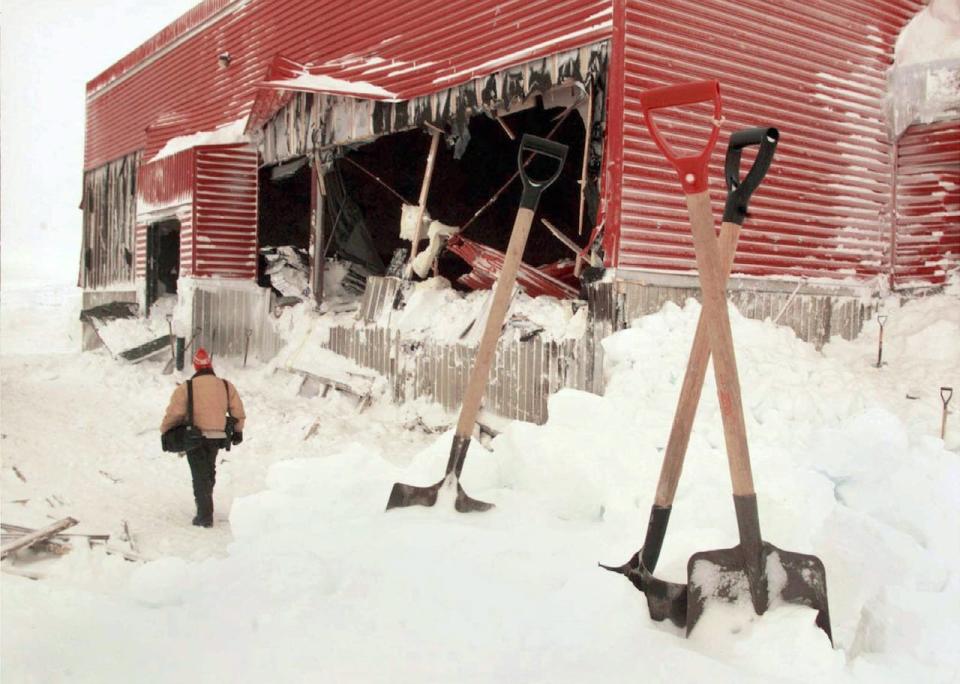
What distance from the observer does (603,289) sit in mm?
7938

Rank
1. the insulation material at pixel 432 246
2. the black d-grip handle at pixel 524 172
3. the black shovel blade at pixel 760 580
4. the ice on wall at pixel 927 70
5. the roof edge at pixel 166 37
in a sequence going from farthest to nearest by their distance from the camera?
the roof edge at pixel 166 37, the insulation material at pixel 432 246, the ice on wall at pixel 927 70, the black d-grip handle at pixel 524 172, the black shovel blade at pixel 760 580

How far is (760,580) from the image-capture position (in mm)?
2873

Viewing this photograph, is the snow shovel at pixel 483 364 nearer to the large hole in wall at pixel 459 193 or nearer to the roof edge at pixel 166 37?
the large hole in wall at pixel 459 193

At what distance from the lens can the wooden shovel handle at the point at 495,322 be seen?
13.1ft

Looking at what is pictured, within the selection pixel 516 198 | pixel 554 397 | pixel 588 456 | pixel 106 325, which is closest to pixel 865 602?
pixel 588 456

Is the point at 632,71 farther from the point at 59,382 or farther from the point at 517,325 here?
the point at 59,382

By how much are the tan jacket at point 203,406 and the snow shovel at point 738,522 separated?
501 cm

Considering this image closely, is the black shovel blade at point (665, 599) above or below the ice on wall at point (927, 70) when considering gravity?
below

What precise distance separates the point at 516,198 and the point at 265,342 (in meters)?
5.29

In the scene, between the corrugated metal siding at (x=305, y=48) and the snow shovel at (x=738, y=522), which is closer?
the snow shovel at (x=738, y=522)

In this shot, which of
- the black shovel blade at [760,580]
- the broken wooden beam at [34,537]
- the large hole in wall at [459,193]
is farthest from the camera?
the large hole in wall at [459,193]

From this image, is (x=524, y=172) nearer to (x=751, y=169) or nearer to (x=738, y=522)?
(x=751, y=169)

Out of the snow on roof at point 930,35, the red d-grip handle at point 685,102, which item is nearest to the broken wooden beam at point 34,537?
the red d-grip handle at point 685,102

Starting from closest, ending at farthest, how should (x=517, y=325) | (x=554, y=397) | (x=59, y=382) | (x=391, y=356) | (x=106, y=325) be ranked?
1. (x=554, y=397)
2. (x=517, y=325)
3. (x=391, y=356)
4. (x=59, y=382)
5. (x=106, y=325)
